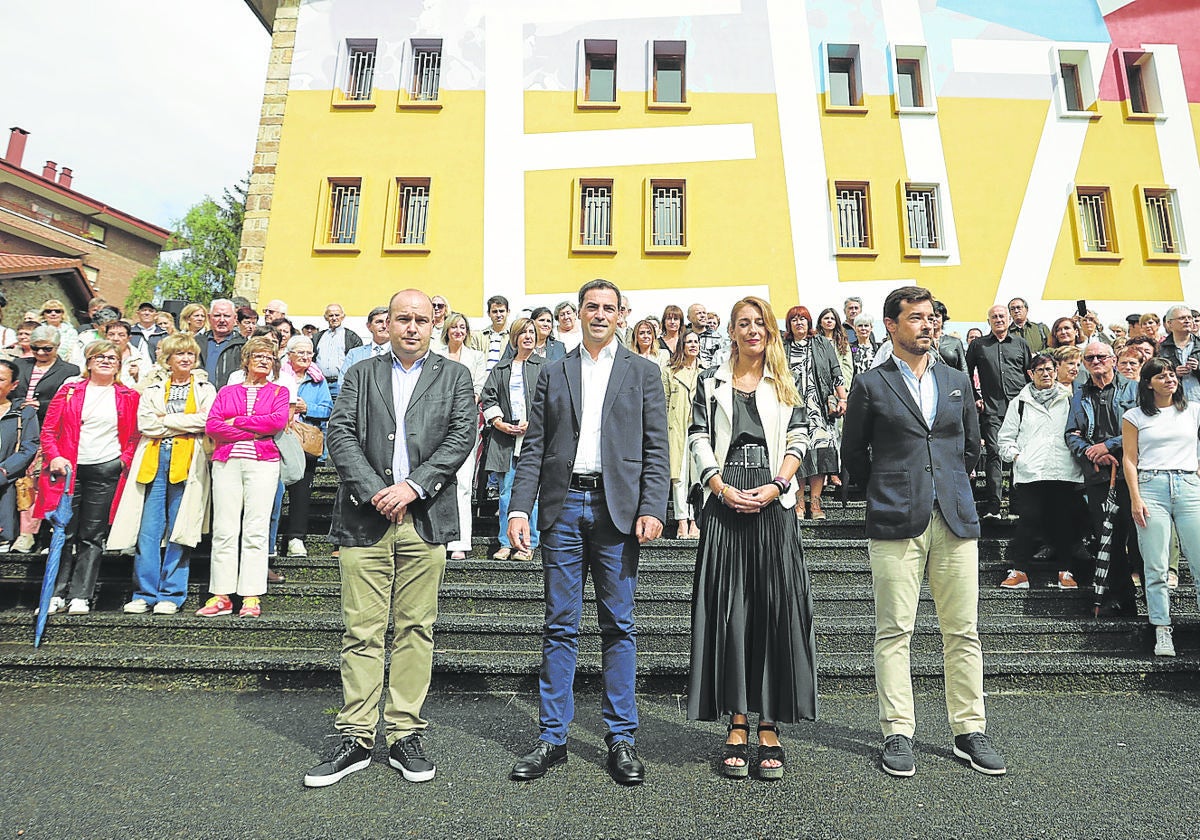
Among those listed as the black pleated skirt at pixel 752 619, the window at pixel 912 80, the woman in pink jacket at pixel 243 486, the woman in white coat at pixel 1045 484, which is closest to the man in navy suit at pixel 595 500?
the black pleated skirt at pixel 752 619

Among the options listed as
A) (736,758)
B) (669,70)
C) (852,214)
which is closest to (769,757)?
(736,758)

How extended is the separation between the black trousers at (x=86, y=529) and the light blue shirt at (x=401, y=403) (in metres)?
3.51

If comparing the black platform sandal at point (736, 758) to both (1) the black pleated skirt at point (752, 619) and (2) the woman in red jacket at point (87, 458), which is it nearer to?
(1) the black pleated skirt at point (752, 619)

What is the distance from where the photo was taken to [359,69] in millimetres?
15062

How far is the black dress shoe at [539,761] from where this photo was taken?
10.4 feet

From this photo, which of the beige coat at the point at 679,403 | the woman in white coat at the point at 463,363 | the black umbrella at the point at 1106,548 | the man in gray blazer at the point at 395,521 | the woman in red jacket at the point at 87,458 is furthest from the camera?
the beige coat at the point at 679,403

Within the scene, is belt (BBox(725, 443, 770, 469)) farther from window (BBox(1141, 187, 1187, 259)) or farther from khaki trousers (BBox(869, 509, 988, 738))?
window (BBox(1141, 187, 1187, 259))

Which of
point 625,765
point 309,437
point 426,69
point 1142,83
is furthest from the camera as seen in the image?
point 1142,83

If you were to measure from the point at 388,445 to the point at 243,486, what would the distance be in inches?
99.4

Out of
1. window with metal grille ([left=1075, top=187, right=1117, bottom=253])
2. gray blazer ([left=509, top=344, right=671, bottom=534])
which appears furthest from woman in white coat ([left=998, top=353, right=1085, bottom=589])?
window with metal grille ([left=1075, top=187, right=1117, bottom=253])

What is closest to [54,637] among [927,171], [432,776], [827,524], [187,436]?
[187,436]

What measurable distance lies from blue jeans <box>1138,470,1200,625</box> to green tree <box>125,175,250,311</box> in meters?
37.4

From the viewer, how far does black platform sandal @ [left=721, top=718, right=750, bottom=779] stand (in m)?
3.21

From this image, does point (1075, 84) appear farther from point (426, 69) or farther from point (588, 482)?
point (588, 482)
